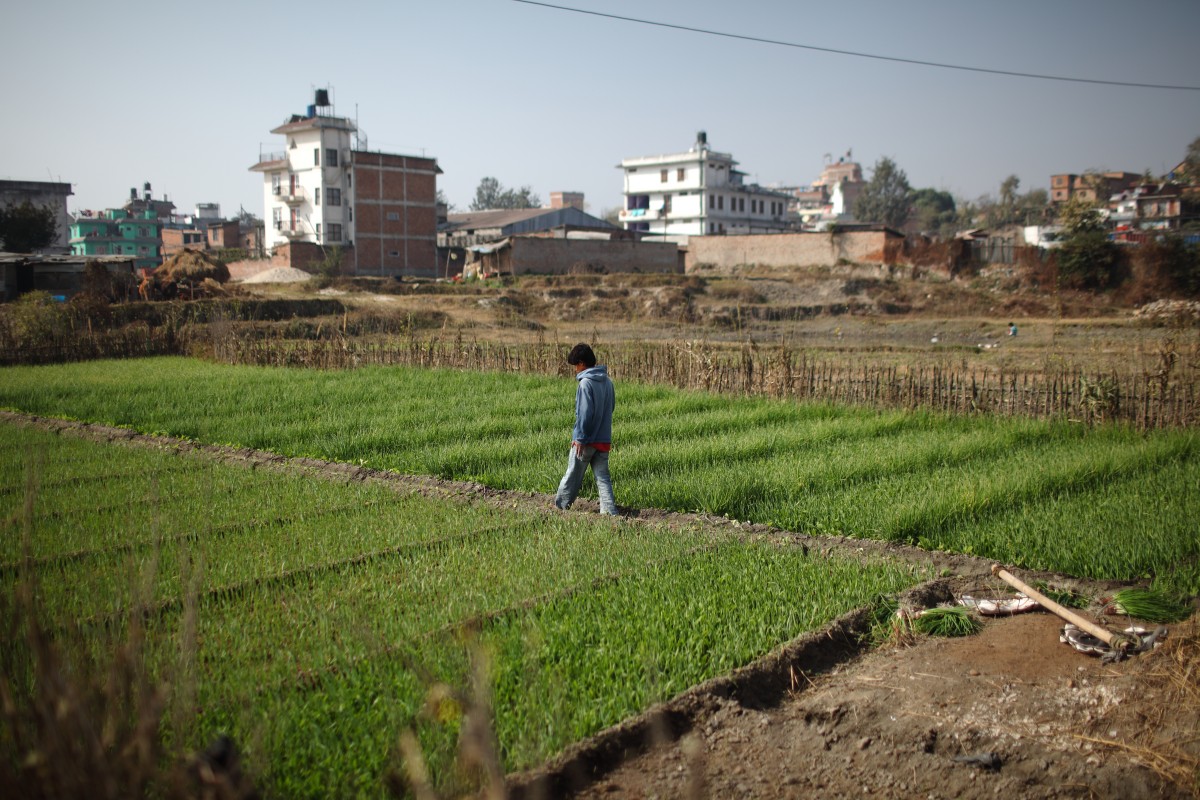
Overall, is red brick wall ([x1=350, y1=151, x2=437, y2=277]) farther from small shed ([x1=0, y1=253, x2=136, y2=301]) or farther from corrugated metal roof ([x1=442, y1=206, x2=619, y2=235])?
small shed ([x1=0, y1=253, x2=136, y2=301])

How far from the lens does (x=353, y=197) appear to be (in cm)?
5444

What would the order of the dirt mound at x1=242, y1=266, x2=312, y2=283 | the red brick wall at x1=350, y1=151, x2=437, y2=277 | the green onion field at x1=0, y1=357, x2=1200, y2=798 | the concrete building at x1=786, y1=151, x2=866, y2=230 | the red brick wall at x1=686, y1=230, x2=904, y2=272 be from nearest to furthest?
the green onion field at x1=0, y1=357, x2=1200, y2=798, the dirt mound at x1=242, y1=266, x2=312, y2=283, the red brick wall at x1=686, y1=230, x2=904, y2=272, the red brick wall at x1=350, y1=151, x2=437, y2=277, the concrete building at x1=786, y1=151, x2=866, y2=230

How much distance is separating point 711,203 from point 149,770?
74.6m

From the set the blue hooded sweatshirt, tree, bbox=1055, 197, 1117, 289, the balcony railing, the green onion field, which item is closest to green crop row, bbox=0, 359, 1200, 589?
the green onion field

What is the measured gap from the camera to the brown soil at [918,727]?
4.08 meters

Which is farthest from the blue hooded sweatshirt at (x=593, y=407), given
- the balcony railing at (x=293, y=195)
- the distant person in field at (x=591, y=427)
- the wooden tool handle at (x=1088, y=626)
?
the balcony railing at (x=293, y=195)

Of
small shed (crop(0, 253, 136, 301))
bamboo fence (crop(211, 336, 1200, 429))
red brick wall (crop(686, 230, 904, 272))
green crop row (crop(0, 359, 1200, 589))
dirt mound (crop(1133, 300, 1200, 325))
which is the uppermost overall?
red brick wall (crop(686, 230, 904, 272))

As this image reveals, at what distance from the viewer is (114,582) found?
6.02 m

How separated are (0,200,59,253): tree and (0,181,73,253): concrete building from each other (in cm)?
322

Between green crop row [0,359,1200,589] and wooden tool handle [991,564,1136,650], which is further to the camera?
green crop row [0,359,1200,589]

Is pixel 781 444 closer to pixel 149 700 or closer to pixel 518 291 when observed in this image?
pixel 149 700

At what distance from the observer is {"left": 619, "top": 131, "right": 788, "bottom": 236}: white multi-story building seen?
242 ft

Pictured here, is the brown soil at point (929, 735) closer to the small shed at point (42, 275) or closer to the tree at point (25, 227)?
the small shed at point (42, 275)

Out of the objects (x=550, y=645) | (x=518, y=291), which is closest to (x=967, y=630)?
(x=550, y=645)
